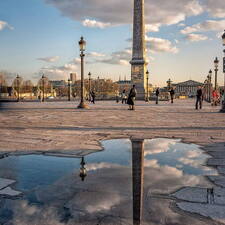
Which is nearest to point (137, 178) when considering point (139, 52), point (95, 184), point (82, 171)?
point (95, 184)

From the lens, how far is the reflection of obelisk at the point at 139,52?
40.6m

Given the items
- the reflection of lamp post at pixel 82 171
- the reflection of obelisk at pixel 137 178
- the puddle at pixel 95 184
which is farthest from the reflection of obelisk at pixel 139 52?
the reflection of lamp post at pixel 82 171

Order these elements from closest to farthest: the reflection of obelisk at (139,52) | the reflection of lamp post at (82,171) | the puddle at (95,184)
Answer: the puddle at (95,184) < the reflection of lamp post at (82,171) < the reflection of obelisk at (139,52)

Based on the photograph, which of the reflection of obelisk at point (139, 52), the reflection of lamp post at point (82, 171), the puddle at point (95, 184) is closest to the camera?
the puddle at point (95, 184)

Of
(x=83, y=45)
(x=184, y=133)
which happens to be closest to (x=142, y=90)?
(x=83, y=45)

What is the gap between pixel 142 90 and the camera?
159ft

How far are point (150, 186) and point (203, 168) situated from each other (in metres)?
1.34

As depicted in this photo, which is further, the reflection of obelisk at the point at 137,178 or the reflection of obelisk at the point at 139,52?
the reflection of obelisk at the point at 139,52

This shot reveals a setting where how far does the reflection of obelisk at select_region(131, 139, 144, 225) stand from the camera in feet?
8.82

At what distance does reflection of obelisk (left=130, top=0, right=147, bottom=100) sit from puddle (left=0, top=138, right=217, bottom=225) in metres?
38.2

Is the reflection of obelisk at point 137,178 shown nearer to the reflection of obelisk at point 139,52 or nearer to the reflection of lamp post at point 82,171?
the reflection of lamp post at point 82,171

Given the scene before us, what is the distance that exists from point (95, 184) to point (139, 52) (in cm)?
4174

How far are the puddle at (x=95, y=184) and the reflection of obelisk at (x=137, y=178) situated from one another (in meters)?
0.06

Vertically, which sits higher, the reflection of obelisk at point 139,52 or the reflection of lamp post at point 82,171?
the reflection of obelisk at point 139,52
